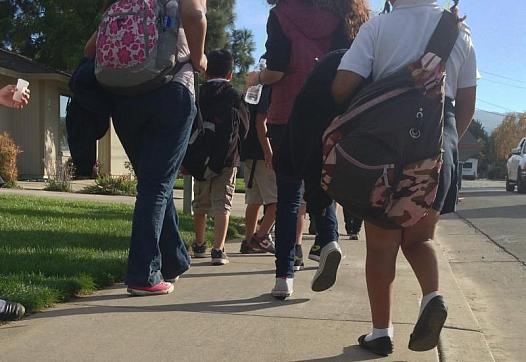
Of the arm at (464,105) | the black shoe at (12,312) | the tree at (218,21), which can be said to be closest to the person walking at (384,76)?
the arm at (464,105)

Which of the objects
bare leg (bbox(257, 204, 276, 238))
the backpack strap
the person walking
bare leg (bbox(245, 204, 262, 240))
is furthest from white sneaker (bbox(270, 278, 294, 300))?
bare leg (bbox(245, 204, 262, 240))

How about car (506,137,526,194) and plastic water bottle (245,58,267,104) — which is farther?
car (506,137,526,194)

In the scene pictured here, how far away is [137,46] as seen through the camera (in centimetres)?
359

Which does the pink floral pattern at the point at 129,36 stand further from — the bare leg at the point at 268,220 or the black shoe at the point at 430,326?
the bare leg at the point at 268,220

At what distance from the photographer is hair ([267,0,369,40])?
3.95m

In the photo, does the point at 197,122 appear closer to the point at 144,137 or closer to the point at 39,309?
the point at 144,137

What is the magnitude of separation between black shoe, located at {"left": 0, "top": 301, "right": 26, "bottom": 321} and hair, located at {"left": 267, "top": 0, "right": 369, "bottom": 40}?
96.4 inches

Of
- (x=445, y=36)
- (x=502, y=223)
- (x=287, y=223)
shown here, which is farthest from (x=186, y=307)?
(x=502, y=223)

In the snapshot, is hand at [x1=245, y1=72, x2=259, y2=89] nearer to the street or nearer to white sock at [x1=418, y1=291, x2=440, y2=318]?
white sock at [x1=418, y1=291, x2=440, y2=318]

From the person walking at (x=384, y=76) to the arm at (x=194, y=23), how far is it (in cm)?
113

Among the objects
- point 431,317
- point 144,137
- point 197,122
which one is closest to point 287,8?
point 197,122

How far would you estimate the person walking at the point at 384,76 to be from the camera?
292 centimetres

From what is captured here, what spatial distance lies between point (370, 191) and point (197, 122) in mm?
1837

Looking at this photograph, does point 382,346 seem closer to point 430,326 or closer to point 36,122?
point 430,326
